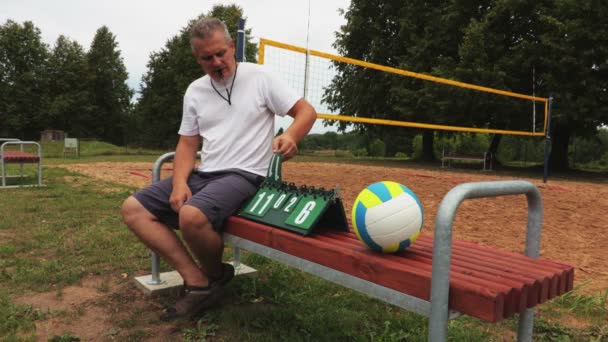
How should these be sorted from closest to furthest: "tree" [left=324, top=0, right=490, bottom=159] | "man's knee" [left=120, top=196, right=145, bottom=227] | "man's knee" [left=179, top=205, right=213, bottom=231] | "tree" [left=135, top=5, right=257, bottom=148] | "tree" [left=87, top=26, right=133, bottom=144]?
"man's knee" [left=179, top=205, right=213, bottom=231] < "man's knee" [left=120, top=196, right=145, bottom=227] < "tree" [left=324, top=0, right=490, bottom=159] < "tree" [left=135, top=5, right=257, bottom=148] < "tree" [left=87, top=26, right=133, bottom=144]

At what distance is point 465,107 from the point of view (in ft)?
52.7

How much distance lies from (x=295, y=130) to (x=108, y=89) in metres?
47.2

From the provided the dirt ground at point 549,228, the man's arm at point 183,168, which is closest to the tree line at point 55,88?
the dirt ground at point 549,228

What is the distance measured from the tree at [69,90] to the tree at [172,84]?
9307 mm

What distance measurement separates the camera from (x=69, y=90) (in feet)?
134

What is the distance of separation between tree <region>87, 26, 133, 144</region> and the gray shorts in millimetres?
44736

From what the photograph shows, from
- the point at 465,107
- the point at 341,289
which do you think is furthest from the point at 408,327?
the point at 465,107

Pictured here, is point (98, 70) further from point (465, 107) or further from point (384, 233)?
point (384, 233)

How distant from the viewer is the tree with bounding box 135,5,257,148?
101ft

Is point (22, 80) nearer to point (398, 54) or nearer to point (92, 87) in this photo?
point (92, 87)

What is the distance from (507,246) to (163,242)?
117 inches

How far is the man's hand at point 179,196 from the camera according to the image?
2.31 m

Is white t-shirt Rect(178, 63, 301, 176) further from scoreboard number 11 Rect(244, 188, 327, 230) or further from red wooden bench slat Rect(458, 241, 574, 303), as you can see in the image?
red wooden bench slat Rect(458, 241, 574, 303)

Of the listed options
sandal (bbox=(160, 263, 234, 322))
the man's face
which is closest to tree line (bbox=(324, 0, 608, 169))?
the man's face
